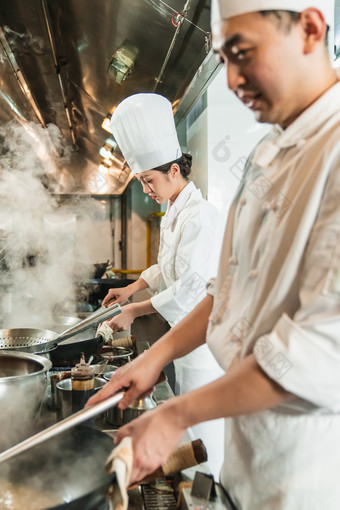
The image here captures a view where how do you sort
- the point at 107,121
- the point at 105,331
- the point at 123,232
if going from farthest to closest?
the point at 123,232
the point at 107,121
the point at 105,331

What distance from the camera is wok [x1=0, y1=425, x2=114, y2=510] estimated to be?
88 centimetres

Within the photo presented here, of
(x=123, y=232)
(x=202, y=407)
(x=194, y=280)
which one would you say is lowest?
(x=123, y=232)

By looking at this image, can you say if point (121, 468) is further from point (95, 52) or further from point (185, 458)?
point (95, 52)

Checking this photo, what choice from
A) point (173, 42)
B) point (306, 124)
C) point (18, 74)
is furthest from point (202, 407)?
point (18, 74)

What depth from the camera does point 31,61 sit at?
2.79 m

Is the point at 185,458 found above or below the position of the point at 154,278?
above

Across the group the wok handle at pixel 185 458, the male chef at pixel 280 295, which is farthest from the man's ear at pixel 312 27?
the wok handle at pixel 185 458

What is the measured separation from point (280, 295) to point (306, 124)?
13.4 inches

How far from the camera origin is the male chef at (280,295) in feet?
2.22

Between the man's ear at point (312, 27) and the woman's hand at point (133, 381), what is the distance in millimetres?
758

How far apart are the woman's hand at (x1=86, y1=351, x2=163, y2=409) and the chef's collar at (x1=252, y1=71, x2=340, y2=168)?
55 centimetres

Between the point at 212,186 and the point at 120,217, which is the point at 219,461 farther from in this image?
the point at 120,217

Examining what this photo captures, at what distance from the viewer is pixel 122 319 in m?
2.24

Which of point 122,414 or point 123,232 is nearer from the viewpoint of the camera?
point 122,414
